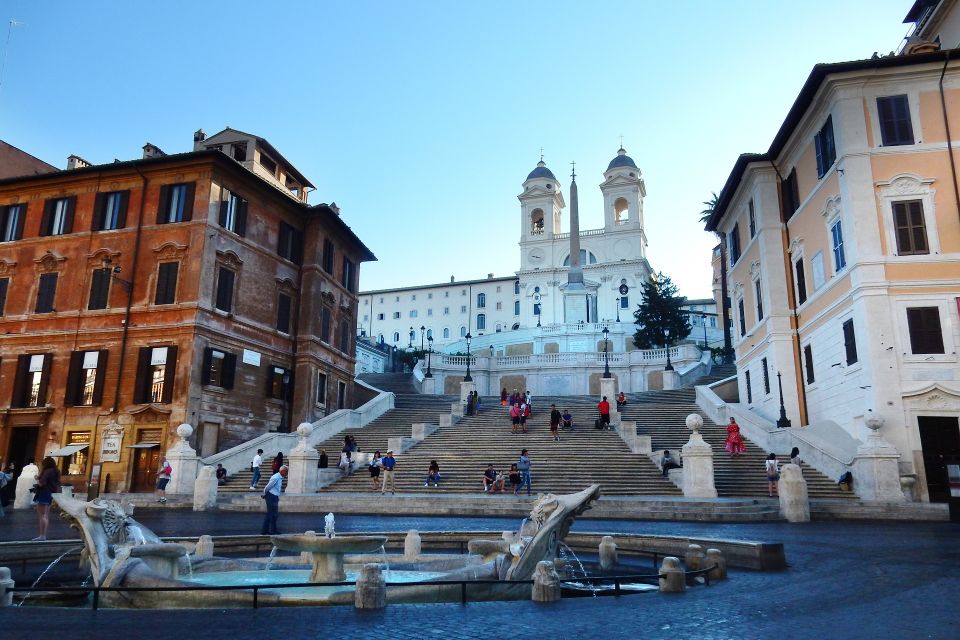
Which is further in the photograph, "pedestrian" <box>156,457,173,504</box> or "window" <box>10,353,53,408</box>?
"window" <box>10,353,53,408</box>

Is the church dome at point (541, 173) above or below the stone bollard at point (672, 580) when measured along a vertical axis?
above

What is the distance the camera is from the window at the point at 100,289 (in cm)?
3145

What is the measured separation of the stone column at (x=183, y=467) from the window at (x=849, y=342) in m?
21.7

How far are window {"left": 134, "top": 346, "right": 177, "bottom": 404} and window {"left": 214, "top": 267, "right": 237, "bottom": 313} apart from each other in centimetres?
289

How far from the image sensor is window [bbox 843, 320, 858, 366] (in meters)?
22.8

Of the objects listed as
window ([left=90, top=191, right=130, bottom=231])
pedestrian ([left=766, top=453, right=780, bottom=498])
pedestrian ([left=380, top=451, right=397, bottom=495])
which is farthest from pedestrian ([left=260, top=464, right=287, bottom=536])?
window ([left=90, top=191, right=130, bottom=231])

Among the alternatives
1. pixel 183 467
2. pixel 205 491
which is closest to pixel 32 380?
pixel 183 467

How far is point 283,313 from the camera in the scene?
3559 cm

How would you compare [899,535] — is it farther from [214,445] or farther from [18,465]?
[18,465]

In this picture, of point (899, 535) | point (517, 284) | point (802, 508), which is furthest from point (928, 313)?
point (517, 284)

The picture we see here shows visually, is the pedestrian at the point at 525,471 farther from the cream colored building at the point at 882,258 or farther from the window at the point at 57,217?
the window at the point at 57,217

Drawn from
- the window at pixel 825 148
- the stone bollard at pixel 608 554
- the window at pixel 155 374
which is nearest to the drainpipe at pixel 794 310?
the window at pixel 825 148

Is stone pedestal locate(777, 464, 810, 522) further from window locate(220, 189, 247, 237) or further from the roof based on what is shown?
window locate(220, 189, 247, 237)

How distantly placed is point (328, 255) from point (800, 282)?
76.3 ft
